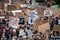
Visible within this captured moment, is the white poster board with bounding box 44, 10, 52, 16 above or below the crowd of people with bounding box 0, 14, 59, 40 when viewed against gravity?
above

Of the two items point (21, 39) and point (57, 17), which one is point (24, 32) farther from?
point (57, 17)

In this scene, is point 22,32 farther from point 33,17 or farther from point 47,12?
point 47,12

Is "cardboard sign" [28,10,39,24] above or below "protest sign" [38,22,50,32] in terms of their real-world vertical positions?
above

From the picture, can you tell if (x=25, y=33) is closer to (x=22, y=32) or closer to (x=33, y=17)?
(x=22, y=32)

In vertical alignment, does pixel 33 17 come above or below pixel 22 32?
above

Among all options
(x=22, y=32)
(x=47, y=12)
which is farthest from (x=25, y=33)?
(x=47, y=12)

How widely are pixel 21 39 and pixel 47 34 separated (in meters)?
0.27

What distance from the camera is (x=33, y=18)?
2.95 meters

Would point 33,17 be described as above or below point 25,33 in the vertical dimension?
above

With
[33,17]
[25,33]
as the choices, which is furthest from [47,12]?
[25,33]

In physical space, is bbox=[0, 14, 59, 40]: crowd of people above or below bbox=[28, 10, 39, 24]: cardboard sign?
below

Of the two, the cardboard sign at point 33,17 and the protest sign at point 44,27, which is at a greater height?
the cardboard sign at point 33,17

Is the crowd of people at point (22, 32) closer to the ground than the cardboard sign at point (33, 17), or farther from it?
closer to the ground

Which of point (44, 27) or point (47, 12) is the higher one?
point (47, 12)
